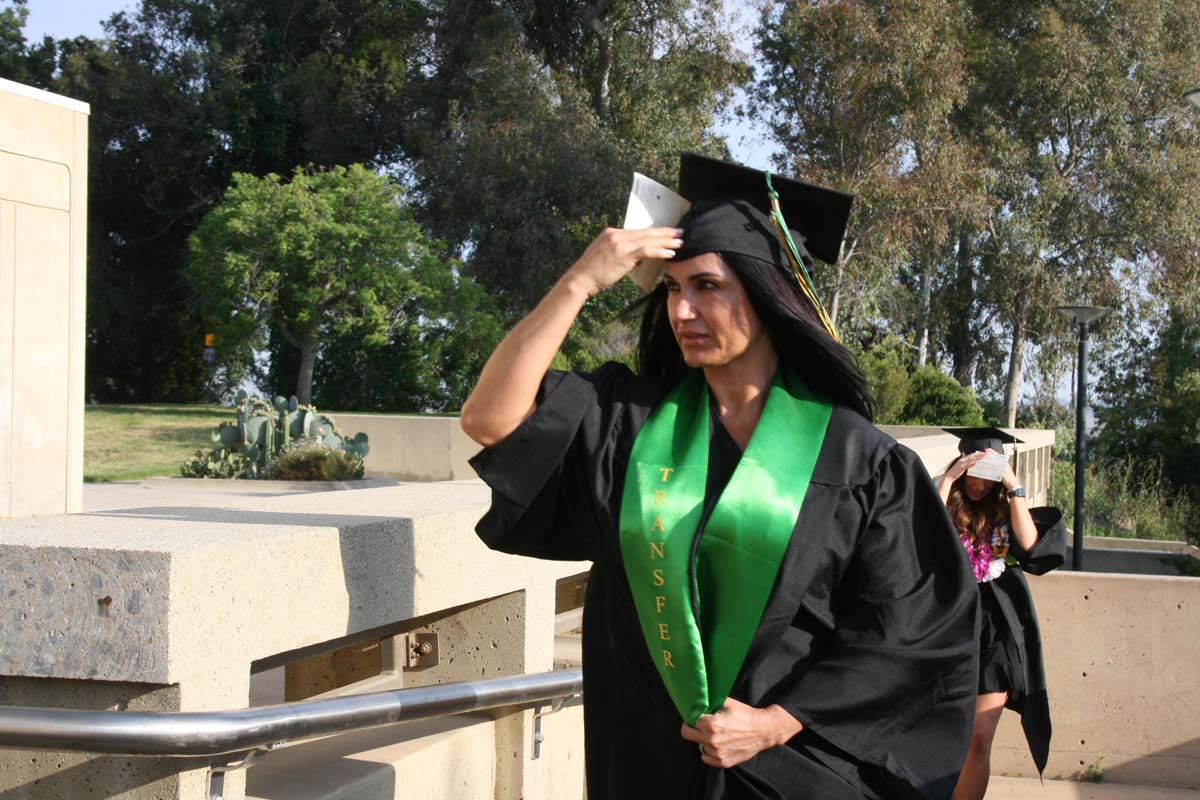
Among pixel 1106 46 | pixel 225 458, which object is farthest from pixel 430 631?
pixel 1106 46

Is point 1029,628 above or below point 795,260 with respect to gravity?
below

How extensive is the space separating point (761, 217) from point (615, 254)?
1.00 feet

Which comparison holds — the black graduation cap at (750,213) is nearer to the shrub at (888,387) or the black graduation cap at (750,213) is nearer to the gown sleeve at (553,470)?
the gown sleeve at (553,470)

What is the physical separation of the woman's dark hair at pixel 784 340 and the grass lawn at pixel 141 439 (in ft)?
51.3

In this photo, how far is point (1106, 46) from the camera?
3475cm

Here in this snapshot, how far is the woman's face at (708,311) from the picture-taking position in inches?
87.0

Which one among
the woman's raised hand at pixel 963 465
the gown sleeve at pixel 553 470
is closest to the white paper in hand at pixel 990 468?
the woman's raised hand at pixel 963 465

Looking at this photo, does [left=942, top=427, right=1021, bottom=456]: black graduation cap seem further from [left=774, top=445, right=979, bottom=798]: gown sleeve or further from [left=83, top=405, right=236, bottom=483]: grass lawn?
[left=83, top=405, right=236, bottom=483]: grass lawn

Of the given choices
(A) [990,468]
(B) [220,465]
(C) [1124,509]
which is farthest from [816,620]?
(C) [1124,509]

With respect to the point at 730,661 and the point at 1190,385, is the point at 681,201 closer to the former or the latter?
the point at 730,661

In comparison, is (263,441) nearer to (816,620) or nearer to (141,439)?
(141,439)

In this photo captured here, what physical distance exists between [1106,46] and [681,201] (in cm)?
3593

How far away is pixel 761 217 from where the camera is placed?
2322 millimetres

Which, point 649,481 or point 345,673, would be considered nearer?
point 649,481
